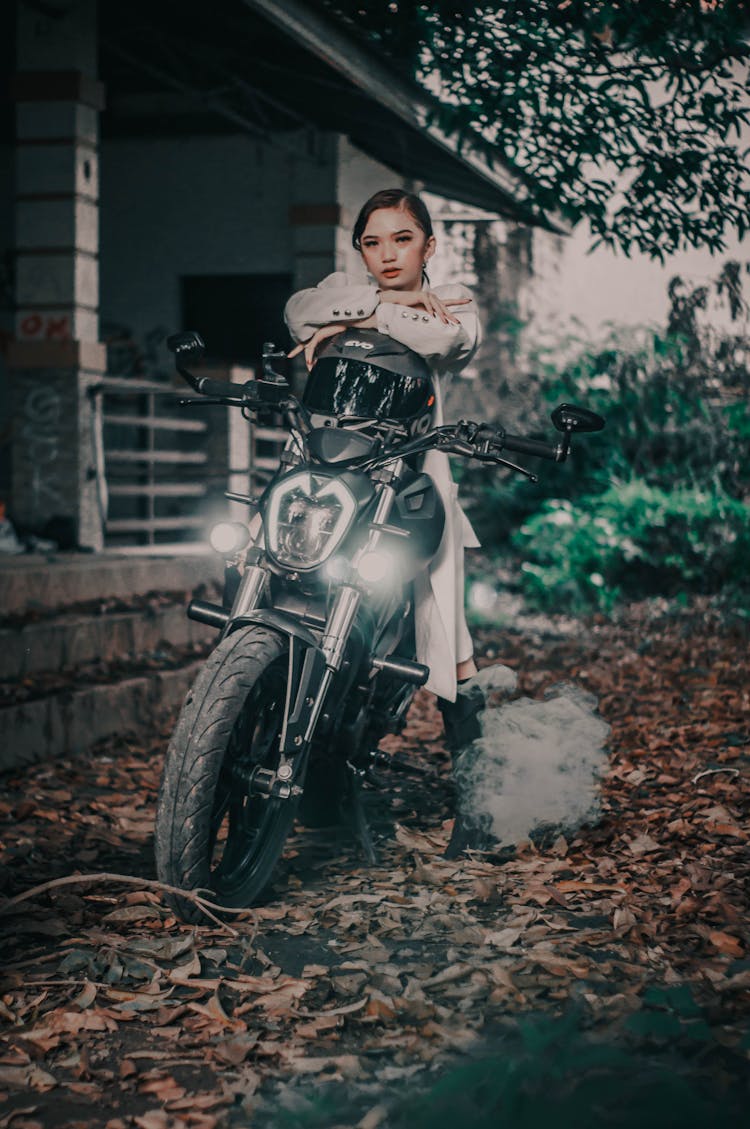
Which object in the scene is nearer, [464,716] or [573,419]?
[573,419]

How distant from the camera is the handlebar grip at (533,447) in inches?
151

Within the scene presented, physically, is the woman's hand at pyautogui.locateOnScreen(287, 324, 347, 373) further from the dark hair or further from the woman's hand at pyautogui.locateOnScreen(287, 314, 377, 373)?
the dark hair

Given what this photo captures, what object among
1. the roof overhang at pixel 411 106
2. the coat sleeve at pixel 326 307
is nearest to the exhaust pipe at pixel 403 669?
the coat sleeve at pixel 326 307

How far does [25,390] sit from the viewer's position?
33.9ft

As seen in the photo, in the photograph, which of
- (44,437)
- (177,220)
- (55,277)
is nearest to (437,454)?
(44,437)

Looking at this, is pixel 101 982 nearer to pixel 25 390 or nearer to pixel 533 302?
pixel 25 390

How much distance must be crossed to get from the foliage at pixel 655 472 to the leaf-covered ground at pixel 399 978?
5721mm

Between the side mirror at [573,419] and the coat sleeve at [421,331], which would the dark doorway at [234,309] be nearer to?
the coat sleeve at [421,331]

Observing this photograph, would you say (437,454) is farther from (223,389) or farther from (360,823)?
(360,823)

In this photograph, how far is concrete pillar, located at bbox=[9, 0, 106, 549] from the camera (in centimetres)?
1028

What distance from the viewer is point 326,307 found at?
4.31m

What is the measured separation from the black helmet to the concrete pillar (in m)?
6.35

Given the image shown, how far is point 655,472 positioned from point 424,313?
7.47m

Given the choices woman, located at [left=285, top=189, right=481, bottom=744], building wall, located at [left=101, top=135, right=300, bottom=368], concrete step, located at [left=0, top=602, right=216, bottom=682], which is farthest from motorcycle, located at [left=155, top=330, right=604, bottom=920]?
building wall, located at [left=101, top=135, right=300, bottom=368]
